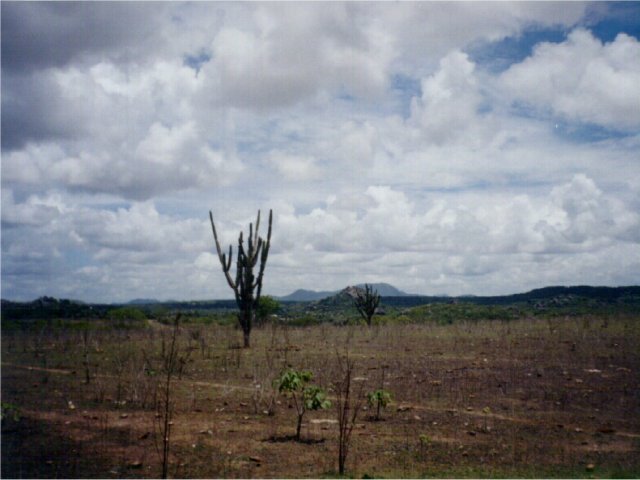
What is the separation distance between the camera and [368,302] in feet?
111

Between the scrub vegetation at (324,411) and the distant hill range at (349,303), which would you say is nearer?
the scrub vegetation at (324,411)

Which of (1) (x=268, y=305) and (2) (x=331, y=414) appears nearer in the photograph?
(2) (x=331, y=414)

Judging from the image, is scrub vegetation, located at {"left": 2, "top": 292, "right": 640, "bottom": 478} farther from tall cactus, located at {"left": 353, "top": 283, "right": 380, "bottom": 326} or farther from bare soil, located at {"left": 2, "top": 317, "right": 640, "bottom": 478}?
tall cactus, located at {"left": 353, "top": 283, "right": 380, "bottom": 326}

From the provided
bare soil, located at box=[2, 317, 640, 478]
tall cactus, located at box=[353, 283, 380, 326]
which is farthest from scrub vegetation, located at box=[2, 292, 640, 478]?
tall cactus, located at box=[353, 283, 380, 326]

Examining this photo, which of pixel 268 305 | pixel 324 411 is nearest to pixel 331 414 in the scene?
pixel 324 411

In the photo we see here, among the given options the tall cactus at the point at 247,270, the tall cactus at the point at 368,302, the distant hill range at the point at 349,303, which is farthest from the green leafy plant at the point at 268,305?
the tall cactus at the point at 247,270

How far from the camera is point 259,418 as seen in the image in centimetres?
982

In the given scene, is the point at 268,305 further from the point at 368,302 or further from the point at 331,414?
the point at 331,414

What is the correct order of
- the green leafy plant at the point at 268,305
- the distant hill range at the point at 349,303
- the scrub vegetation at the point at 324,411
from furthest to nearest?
the green leafy plant at the point at 268,305 → the distant hill range at the point at 349,303 → the scrub vegetation at the point at 324,411

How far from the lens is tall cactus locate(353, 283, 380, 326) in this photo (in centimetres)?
3378

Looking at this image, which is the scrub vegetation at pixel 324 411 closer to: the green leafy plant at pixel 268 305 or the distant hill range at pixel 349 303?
the distant hill range at pixel 349 303

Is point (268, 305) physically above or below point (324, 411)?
above

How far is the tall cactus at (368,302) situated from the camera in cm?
3378

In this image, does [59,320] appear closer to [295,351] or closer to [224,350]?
[224,350]
